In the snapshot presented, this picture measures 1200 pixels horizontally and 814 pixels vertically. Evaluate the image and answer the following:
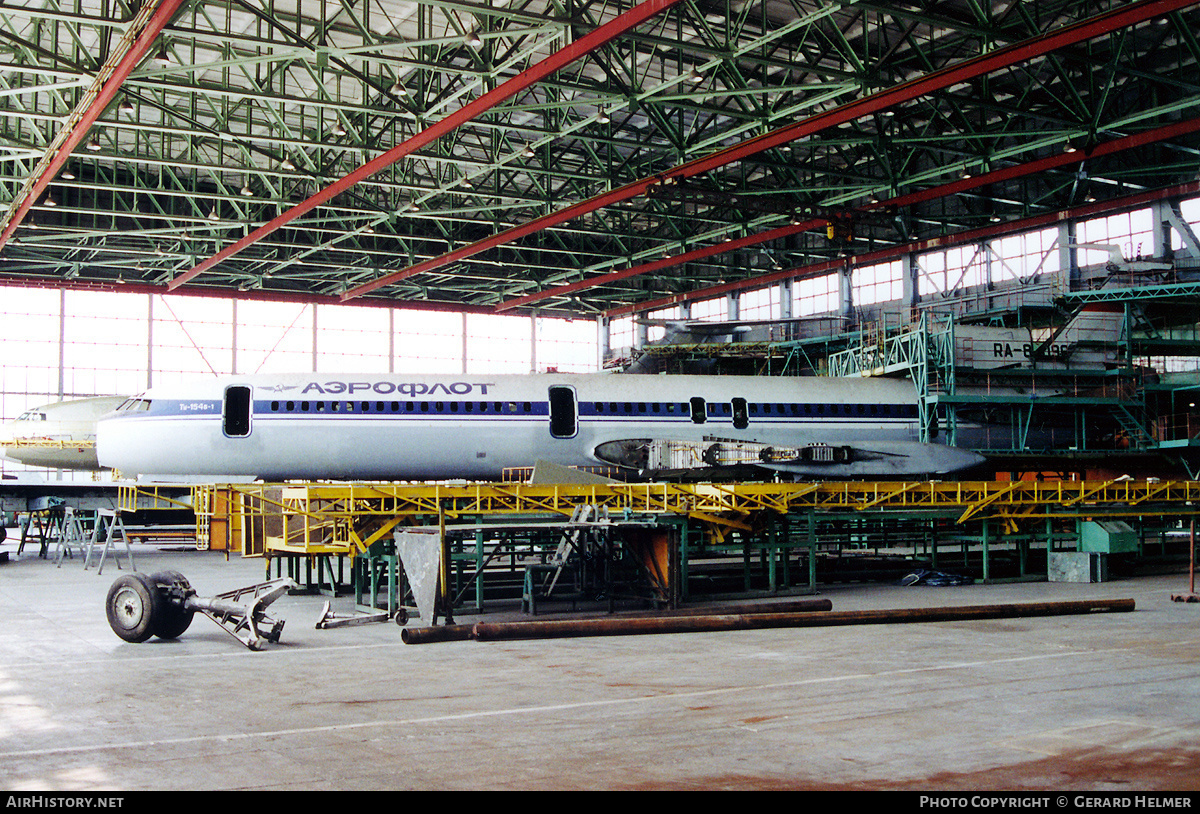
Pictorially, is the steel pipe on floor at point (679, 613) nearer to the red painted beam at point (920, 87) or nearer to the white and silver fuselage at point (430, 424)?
the white and silver fuselage at point (430, 424)

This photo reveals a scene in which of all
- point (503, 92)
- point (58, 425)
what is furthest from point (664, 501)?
point (58, 425)

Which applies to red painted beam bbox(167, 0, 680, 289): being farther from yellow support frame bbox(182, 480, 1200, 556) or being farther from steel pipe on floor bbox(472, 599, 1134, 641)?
steel pipe on floor bbox(472, 599, 1134, 641)

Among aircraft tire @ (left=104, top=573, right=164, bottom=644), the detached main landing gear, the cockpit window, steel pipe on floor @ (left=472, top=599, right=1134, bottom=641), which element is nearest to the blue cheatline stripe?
the cockpit window

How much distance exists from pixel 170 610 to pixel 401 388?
13.8m

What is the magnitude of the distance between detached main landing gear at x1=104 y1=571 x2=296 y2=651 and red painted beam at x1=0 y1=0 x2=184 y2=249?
12720mm

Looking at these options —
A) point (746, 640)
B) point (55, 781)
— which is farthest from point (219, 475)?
point (55, 781)

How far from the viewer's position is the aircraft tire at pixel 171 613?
1612cm

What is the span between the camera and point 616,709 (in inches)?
440

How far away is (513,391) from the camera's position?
30141mm

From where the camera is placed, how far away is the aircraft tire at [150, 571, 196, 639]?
16.1m

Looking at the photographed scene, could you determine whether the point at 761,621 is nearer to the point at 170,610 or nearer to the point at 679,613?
the point at 679,613

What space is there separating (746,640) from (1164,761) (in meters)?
8.22

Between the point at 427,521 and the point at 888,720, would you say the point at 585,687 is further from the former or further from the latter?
the point at 427,521

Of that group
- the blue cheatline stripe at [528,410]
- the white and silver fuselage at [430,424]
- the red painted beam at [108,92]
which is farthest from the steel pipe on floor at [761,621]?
the red painted beam at [108,92]
